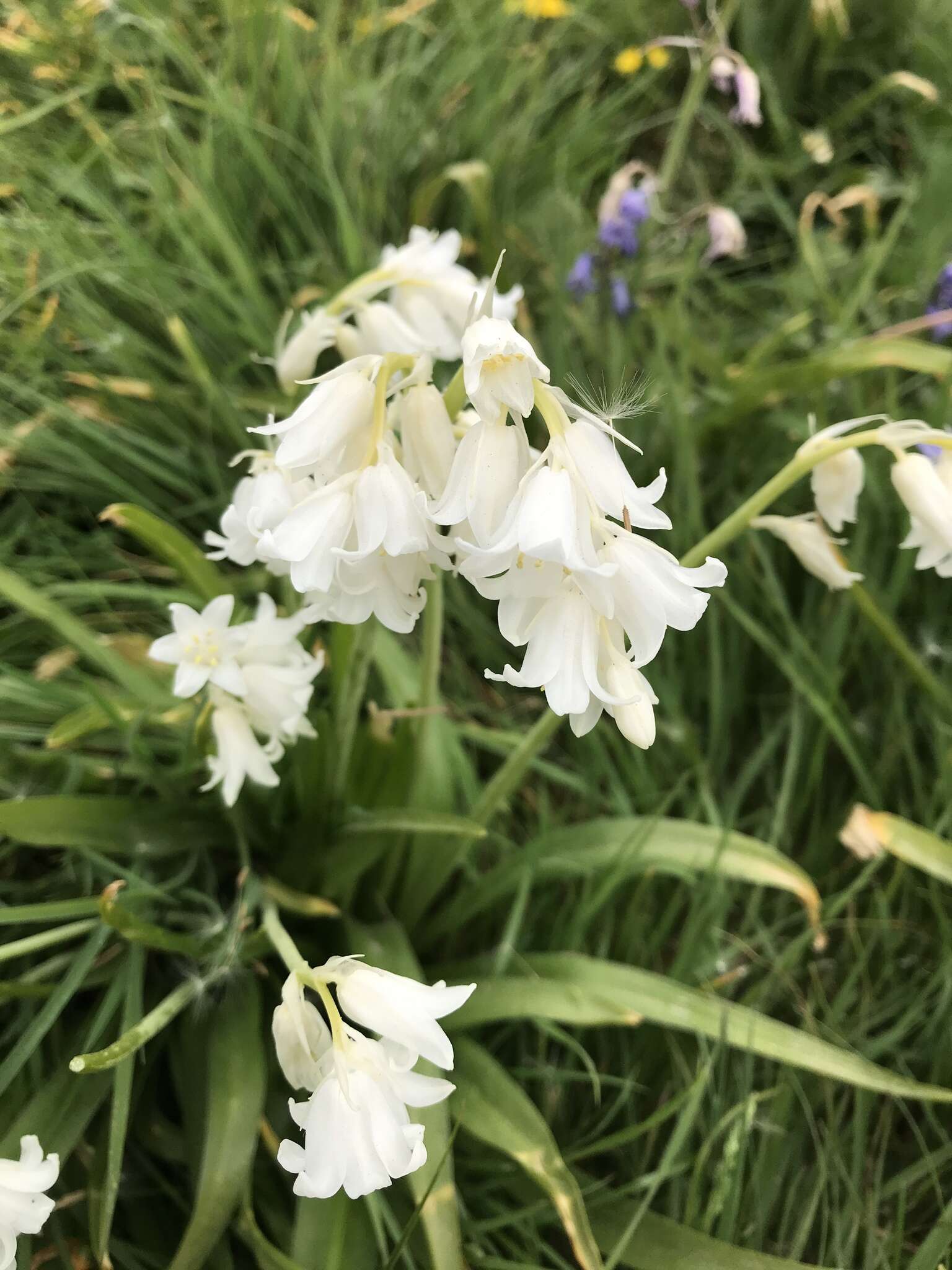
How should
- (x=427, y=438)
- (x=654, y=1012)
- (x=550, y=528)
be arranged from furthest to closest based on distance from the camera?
(x=654, y=1012)
(x=427, y=438)
(x=550, y=528)

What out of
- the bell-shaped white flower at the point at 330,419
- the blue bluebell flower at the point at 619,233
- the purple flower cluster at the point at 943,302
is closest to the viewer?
the bell-shaped white flower at the point at 330,419

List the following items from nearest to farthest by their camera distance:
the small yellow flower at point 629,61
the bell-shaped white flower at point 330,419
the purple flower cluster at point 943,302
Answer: the bell-shaped white flower at point 330,419 → the purple flower cluster at point 943,302 → the small yellow flower at point 629,61

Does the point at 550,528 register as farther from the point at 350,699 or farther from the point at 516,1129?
the point at 516,1129

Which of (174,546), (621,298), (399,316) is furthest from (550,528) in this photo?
(621,298)

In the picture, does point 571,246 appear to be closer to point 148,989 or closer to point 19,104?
point 19,104

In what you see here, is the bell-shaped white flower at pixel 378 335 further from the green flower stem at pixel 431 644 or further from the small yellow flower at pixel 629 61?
the small yellow flower at pixel 629 61

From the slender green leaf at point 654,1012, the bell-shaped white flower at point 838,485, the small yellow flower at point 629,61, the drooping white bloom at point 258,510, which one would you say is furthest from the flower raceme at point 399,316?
the small yellow flower at point 629,61

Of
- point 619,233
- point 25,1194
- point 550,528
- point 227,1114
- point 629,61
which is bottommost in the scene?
point 227,1114

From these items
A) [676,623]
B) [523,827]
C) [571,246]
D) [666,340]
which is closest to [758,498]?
[676,623]
